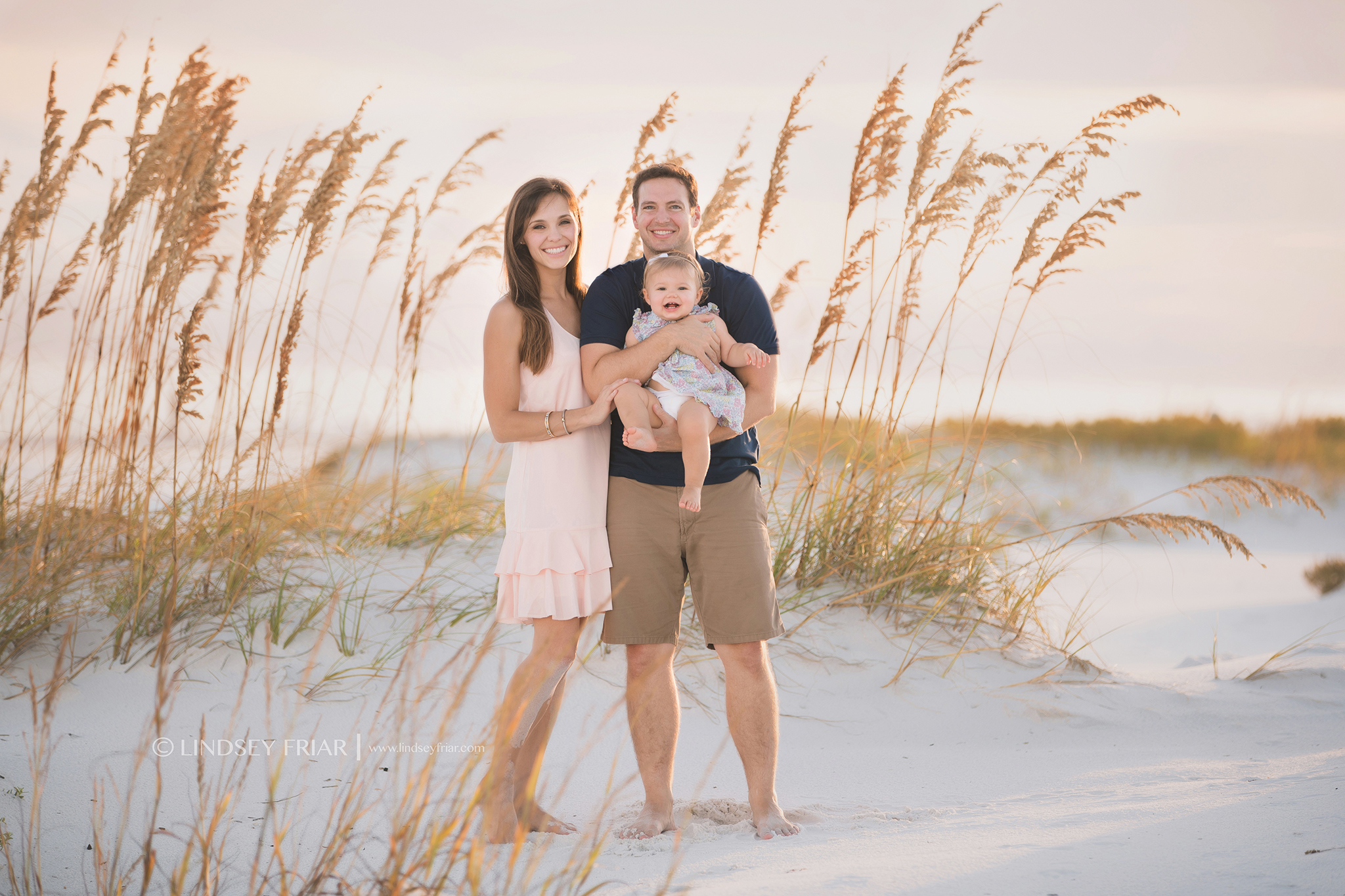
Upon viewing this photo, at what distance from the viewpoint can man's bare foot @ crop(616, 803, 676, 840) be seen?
2818 millimetres

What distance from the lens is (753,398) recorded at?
2.95 metres

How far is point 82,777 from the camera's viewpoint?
332 cm

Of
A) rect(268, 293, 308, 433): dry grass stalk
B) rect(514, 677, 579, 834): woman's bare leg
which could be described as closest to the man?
rect(514, 677, 579, 834): woman's bare leg

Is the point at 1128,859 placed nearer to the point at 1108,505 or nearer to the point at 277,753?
the point at 277,753

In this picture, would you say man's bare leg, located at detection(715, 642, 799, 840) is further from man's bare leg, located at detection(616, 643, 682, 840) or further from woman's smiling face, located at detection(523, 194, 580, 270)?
woman's smiling face, located at detection(523, 194, 580, 270)

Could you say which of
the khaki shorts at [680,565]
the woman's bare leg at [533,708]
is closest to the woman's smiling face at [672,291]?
the khaki shorts at [680,565]

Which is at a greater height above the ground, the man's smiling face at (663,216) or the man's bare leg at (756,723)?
the man's smiling face at (663,216)

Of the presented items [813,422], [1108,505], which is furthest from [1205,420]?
[813,422]

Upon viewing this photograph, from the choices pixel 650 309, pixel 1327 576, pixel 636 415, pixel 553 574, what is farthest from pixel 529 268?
pixel 1327 576

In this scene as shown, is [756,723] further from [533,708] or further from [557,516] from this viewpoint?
[557,516]

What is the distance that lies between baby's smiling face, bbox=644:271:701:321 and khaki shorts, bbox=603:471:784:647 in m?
0.55

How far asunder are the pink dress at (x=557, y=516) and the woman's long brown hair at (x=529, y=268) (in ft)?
0.19

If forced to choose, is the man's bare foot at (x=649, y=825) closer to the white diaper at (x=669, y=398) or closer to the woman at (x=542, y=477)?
the woman at (x=542, y=477)

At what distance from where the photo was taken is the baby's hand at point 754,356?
292cm
